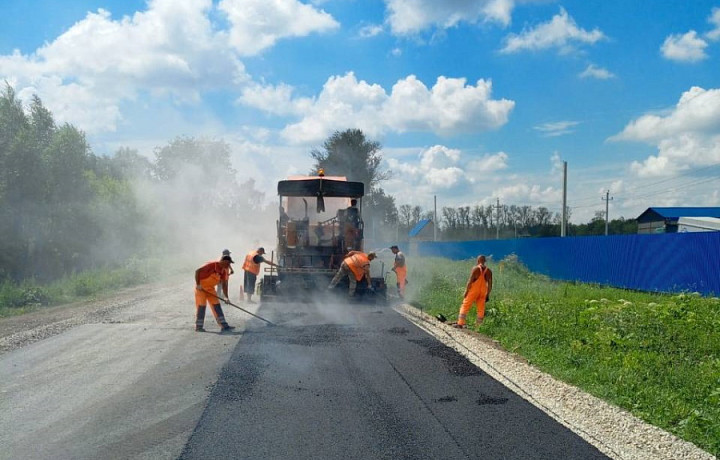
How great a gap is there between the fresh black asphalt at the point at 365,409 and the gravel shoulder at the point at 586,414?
0.21 meters

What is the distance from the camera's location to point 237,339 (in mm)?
10266

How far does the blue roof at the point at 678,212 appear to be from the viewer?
42553mm

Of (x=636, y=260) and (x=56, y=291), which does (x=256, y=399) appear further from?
(x=636, y=260)

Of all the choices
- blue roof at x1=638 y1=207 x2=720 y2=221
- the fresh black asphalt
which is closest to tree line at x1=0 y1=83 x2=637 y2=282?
blue roof at x1=638 y1=207 x2=720 y2=221

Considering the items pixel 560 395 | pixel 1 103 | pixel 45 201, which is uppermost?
pixel 1 103

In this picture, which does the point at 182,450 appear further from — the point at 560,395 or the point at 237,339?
the point at 237,339

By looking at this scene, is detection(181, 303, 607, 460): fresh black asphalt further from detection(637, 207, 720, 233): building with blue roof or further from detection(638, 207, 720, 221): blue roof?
detection(638, 207, 720, 221): blue roof

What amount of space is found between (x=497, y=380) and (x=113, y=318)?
8.69m

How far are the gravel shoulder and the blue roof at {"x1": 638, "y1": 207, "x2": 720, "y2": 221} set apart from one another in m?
36.7

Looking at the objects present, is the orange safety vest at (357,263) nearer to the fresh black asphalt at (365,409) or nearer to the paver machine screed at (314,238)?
the paver machine screed at (314,238)

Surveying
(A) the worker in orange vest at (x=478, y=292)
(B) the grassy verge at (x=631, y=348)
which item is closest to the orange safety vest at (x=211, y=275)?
(A) the worker in orange vest at (x=478, y=292)

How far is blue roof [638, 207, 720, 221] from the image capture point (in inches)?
1675

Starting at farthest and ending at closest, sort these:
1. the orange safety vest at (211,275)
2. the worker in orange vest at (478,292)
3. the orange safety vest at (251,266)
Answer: the orange safety vest at (251,266), the worker in orange vest at (478,292), the orange safety vest at (211,275)

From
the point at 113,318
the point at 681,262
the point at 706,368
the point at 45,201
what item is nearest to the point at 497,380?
the point at 706,368
